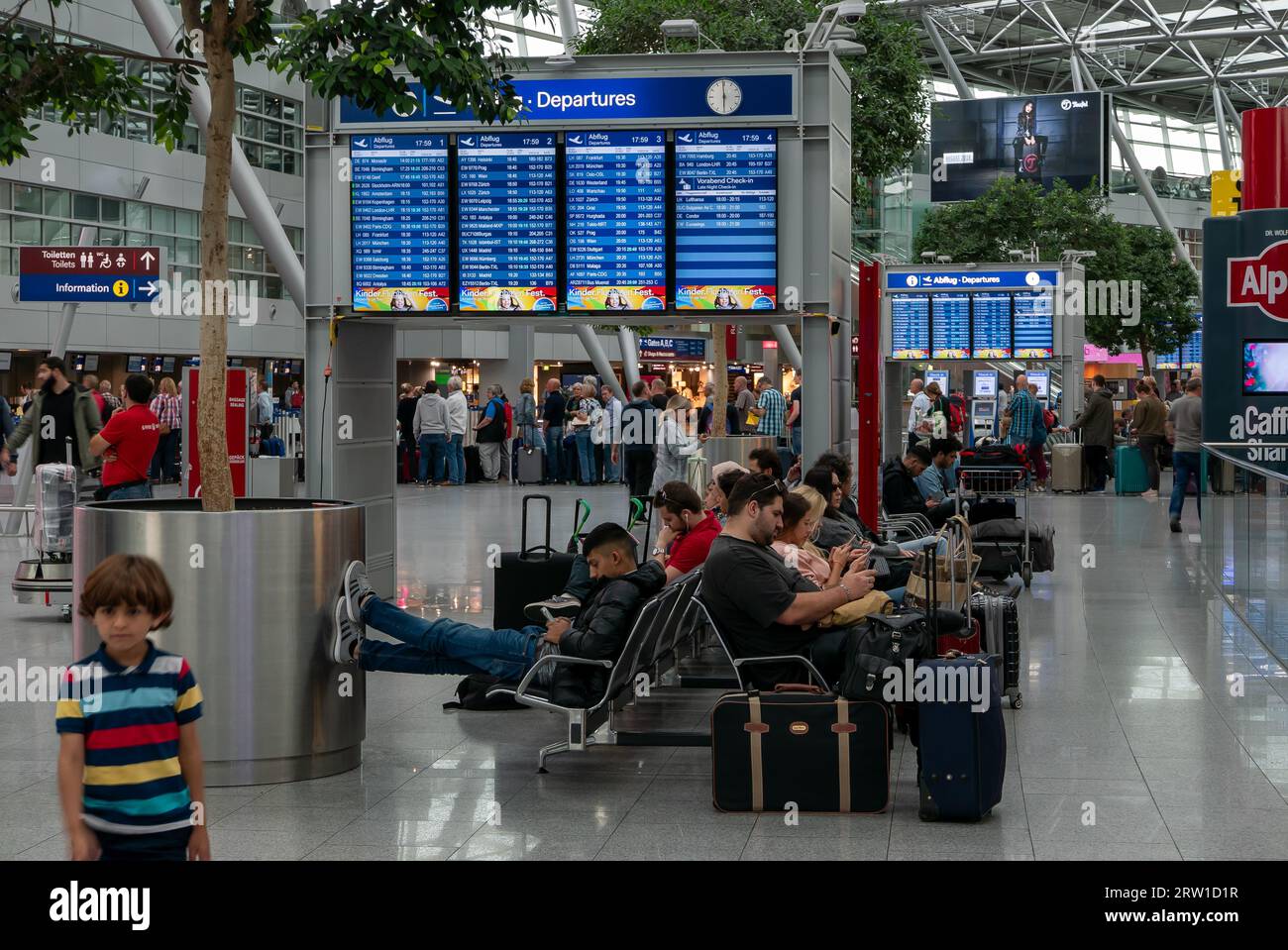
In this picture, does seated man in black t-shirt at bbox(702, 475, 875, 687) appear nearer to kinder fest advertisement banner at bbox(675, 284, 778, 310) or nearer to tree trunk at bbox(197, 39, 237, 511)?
tree trunk at bbox(197, 39, 237, 511)

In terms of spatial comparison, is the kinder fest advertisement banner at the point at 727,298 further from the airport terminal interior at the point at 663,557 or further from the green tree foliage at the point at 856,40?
the green tree foliage at the point at 856,40

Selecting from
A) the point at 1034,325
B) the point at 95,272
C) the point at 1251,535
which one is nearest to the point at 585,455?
the point at 1034,325

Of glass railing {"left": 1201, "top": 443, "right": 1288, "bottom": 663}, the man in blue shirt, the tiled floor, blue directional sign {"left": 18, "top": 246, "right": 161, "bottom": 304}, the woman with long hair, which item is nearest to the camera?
the tiled floor

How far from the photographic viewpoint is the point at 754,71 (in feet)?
38.3

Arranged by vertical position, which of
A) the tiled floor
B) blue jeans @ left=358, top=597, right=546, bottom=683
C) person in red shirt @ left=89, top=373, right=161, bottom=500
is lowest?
the tiled floor

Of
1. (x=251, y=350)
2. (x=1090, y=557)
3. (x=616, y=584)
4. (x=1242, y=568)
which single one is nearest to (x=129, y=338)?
(x=251, y=350)

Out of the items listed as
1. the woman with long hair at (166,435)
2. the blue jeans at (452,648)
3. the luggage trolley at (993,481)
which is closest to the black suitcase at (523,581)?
the blue jeans at (452,648)

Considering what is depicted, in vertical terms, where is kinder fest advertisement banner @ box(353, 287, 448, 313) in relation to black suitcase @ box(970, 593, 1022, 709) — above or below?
above

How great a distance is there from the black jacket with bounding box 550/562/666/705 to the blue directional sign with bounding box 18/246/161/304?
15195 mm

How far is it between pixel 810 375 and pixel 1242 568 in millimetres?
3598

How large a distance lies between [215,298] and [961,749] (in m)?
3.77

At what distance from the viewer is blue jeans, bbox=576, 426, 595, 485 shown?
91.2 ft

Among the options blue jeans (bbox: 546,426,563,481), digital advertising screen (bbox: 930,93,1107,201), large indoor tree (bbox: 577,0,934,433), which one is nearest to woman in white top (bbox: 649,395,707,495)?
large indoor tree (bbox: 577,0,934,433)

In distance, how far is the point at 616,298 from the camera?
1191 centimetres
